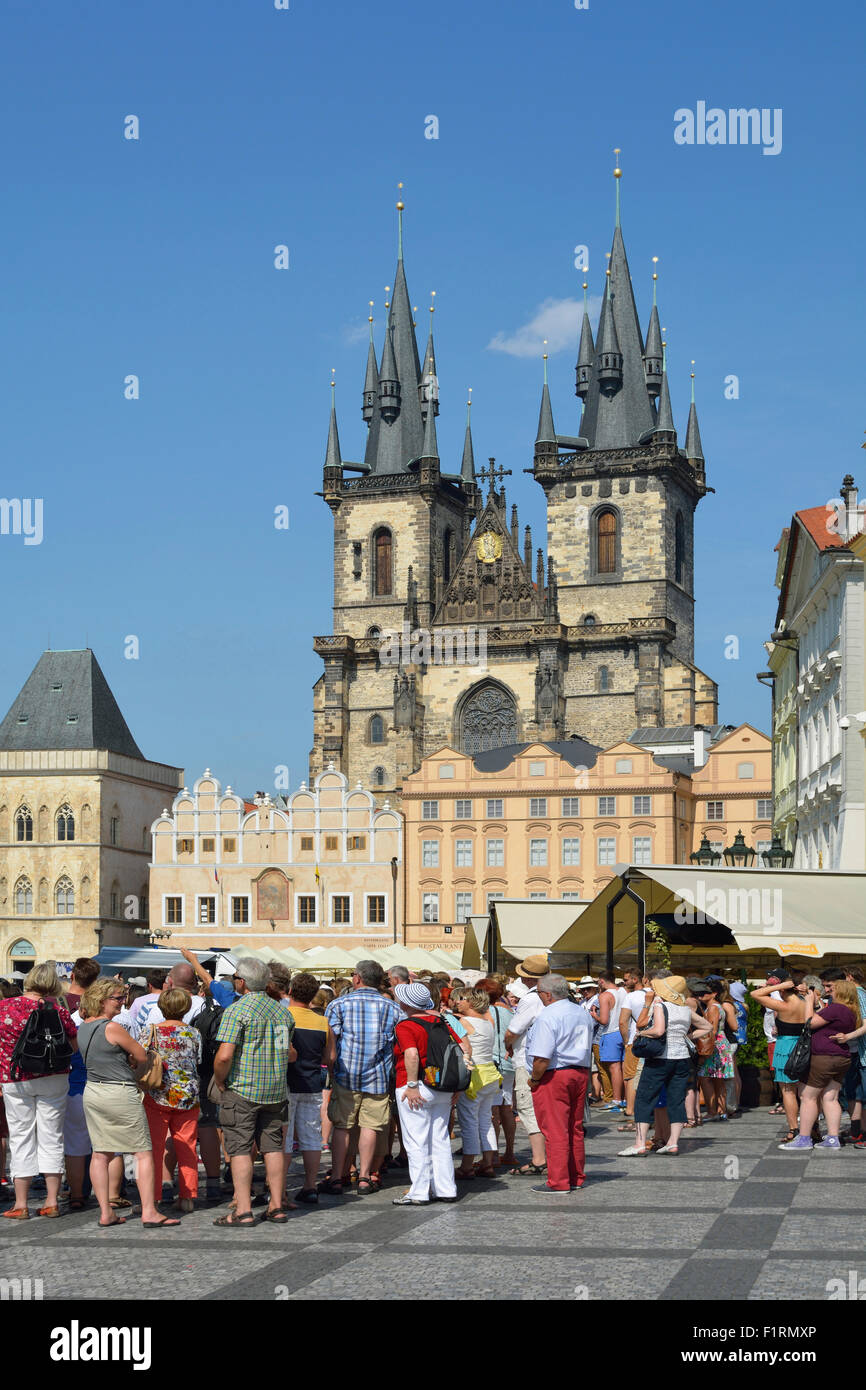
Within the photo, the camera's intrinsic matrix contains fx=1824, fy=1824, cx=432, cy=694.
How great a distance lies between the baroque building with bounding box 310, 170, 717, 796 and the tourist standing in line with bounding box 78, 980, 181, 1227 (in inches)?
2759

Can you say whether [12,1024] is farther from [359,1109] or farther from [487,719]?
[487,719]

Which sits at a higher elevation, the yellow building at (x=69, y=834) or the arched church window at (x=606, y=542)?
the arched church window at (x=606, y=542)

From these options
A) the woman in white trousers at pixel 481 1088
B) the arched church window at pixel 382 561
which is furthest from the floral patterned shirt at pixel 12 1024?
the arched church window at pixel 382 561

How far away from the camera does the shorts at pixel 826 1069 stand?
14984 millimetres

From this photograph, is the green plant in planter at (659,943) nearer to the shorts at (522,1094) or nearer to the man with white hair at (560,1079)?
the shorts at (522,1094)

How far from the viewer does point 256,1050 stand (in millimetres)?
11133

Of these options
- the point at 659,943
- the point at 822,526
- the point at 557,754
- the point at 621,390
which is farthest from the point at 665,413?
the point at 659,943

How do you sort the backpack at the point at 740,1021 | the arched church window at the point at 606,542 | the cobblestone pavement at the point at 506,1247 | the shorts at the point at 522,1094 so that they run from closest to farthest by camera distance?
1. the cobblestone pavement at the point at 506,1247
2. the shorts at the point at 522,1094
3. the backpack at the point at 740,1021
4. the arched church window at the point at 606,542

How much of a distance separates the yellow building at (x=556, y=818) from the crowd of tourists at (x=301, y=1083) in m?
55.6

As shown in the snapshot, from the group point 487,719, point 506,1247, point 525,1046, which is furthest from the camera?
point 487,719

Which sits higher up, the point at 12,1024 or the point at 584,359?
the point at 584,359

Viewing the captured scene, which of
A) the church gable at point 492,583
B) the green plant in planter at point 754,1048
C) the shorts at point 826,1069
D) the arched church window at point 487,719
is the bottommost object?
the green plant in planter at point 754,1048

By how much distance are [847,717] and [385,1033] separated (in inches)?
945

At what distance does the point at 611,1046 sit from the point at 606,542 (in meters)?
68.8
